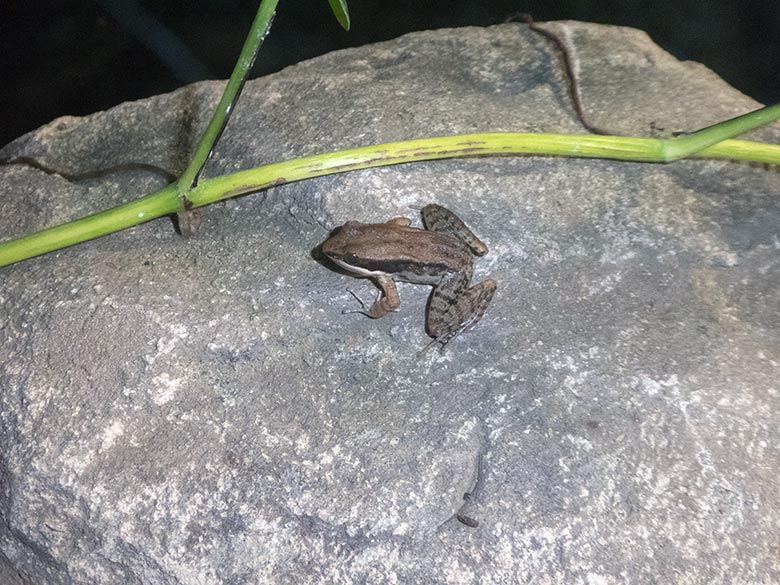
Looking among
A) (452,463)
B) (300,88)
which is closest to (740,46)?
(300,88)

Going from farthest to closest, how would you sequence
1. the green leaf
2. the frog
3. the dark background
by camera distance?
the dark background < the frog < the green leaf

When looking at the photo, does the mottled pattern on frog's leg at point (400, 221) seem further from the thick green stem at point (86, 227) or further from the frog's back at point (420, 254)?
the thick green stem at point (86, 227)

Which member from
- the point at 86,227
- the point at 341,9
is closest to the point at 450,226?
the point at 341,9

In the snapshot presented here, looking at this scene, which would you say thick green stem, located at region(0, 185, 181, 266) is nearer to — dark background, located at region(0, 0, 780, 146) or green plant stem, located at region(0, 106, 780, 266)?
green plant stem, located at region(0, 106, 780, 266)

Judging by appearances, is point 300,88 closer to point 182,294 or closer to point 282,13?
point 182,294

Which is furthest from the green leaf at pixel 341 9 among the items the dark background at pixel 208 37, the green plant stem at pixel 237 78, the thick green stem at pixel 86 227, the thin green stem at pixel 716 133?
the dark background at pixel 208 37

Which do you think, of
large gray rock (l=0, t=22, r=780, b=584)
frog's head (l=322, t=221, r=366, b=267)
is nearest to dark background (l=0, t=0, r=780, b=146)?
large gray rock (l=0, t=22, r=780, b=584)

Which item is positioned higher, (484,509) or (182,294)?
(182,294)

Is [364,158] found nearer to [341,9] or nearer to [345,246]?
[345,246]
